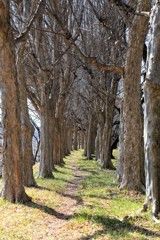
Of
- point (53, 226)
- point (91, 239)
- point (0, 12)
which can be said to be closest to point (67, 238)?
point (91, 239)

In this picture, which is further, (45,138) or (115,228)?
(45,138)

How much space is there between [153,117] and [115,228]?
2.12 m

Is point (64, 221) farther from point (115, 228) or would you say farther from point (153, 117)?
point (153, 117)

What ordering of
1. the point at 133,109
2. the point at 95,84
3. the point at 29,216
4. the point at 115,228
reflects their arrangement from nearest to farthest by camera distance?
the point at 115,228 → the point at 29,216 → the point at 133,109 → the point at 95,84

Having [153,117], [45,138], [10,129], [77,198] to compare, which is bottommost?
[77,198]

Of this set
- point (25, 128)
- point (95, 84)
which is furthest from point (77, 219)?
point (95, 84)

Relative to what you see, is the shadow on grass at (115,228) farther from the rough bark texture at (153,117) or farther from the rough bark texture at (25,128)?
the rough bark texture at (25,128)

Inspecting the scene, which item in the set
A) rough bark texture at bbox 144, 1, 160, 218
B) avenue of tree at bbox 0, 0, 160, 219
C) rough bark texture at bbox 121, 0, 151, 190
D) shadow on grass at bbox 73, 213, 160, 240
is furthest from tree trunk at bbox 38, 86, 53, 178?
rough bark texture at bbox 144, 1, 160, 218

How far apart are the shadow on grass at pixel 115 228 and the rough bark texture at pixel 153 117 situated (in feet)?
1.84

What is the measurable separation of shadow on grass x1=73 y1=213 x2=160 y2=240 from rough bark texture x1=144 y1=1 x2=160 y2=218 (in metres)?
0.56

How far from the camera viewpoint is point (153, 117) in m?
5.95

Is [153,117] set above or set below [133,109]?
below

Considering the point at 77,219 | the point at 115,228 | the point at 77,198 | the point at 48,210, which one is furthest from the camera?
the point at 77,198

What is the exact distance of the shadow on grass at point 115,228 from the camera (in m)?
5.11
